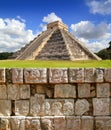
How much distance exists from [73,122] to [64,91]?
0.67 metres

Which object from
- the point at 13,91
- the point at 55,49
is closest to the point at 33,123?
the point at 13,91

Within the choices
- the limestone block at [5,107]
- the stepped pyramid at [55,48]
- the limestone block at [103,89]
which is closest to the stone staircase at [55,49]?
the stepped pyramid at [55,48]

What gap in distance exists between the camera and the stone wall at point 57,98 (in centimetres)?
565

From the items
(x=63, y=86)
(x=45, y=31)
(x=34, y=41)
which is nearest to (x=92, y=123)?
(x=63, y=86)

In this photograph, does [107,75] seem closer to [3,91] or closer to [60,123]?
[60,123]

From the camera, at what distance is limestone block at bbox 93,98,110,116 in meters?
5.68

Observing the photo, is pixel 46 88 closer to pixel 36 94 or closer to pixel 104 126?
pixel 36 94

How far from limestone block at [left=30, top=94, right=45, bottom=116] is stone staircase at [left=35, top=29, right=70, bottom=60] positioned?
35.6 m

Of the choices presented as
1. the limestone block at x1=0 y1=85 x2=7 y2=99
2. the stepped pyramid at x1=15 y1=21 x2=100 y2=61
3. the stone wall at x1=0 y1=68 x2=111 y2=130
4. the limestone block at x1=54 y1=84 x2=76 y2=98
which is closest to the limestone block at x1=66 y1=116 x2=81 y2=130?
the stone wall at x1=0 y1=68 x2=111 y2=130

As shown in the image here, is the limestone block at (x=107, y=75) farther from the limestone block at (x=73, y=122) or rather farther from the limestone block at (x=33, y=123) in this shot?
the limestone block at (x=33, y=123)

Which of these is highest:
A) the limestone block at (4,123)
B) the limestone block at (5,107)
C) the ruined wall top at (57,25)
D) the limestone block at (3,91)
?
the ruined wall top at (57,25)

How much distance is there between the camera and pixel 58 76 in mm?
5656

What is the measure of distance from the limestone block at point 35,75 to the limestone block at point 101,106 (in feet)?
3.82

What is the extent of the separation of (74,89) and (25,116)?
3.94 feet
